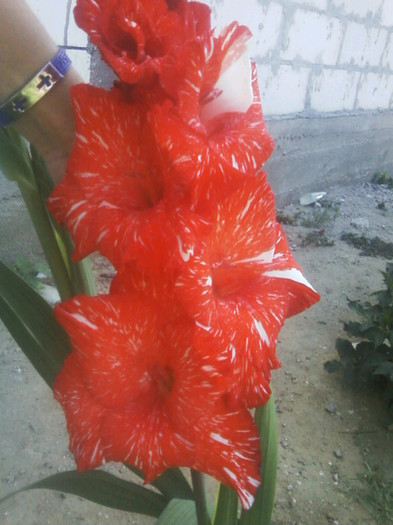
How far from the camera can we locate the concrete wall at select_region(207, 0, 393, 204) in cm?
291

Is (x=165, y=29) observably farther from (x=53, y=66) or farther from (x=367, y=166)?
(x=367, y=166)

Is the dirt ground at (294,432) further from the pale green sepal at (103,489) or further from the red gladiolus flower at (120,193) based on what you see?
the red gladiolus flower at (120,193)

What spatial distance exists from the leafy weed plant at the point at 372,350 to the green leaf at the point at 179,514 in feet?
3.24

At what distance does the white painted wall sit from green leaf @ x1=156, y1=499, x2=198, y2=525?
222cm

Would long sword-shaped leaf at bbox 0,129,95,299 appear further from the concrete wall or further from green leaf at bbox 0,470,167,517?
the concrete wall

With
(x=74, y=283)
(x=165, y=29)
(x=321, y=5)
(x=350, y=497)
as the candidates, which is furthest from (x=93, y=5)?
(x=321, y=5)

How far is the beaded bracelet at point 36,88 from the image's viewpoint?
527 mm

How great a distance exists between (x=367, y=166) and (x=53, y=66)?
435 cm

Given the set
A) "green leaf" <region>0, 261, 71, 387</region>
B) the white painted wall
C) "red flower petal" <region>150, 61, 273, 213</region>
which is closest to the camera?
"red flower petal" <region>150, 61, 273, 213</region>

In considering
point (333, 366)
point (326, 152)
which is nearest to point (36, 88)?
point (333, 366)

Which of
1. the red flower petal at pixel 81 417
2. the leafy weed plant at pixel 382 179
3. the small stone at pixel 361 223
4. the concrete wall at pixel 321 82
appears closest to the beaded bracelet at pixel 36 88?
the red flower petal at pixel 81 417

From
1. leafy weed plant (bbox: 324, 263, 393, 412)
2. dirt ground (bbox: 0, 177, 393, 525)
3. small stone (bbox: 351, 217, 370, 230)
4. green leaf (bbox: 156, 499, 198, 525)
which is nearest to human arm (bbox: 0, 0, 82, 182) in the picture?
green leaf (bbox: 156, 499, 198, 525)

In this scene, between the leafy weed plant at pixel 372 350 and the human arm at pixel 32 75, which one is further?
the leafy weed plant at pixel 372 350

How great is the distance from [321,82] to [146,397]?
133 inches
